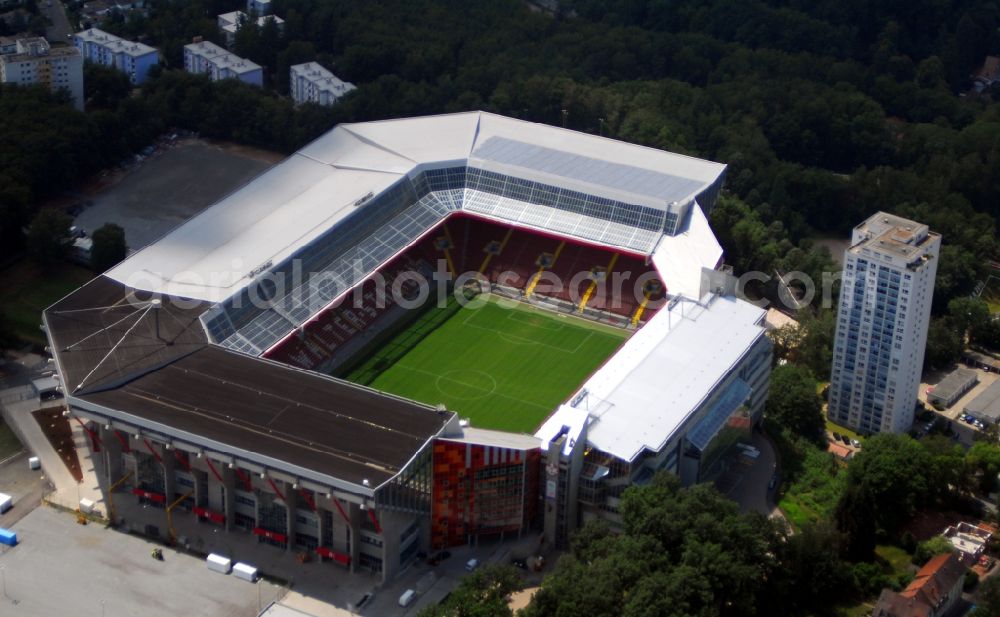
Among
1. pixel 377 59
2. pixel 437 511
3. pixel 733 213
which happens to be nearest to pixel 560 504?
pixel 437 511

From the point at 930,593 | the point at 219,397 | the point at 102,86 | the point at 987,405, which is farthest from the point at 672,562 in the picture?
the point at 102,86

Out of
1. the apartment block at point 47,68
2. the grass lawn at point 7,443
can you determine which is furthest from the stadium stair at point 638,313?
the apartment block at point 47,68

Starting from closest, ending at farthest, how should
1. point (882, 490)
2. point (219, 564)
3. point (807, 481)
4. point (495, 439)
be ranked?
point (219, 564) → point (495, 439) → point (882, 490) → point (807, 481)

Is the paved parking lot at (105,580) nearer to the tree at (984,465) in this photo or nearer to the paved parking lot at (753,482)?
the paved parking lot at (753,482)

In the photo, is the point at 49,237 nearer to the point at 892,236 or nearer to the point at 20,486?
the point at 20,486

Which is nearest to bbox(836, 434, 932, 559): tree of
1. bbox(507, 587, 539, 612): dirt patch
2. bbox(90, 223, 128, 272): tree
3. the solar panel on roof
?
bbox(507, 587, 539, 612): dirt patch

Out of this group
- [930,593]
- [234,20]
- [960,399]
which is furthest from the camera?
[234,20]

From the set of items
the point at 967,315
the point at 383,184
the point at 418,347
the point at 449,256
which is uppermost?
the point at 383,184

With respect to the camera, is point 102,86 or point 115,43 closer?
point 102,86
